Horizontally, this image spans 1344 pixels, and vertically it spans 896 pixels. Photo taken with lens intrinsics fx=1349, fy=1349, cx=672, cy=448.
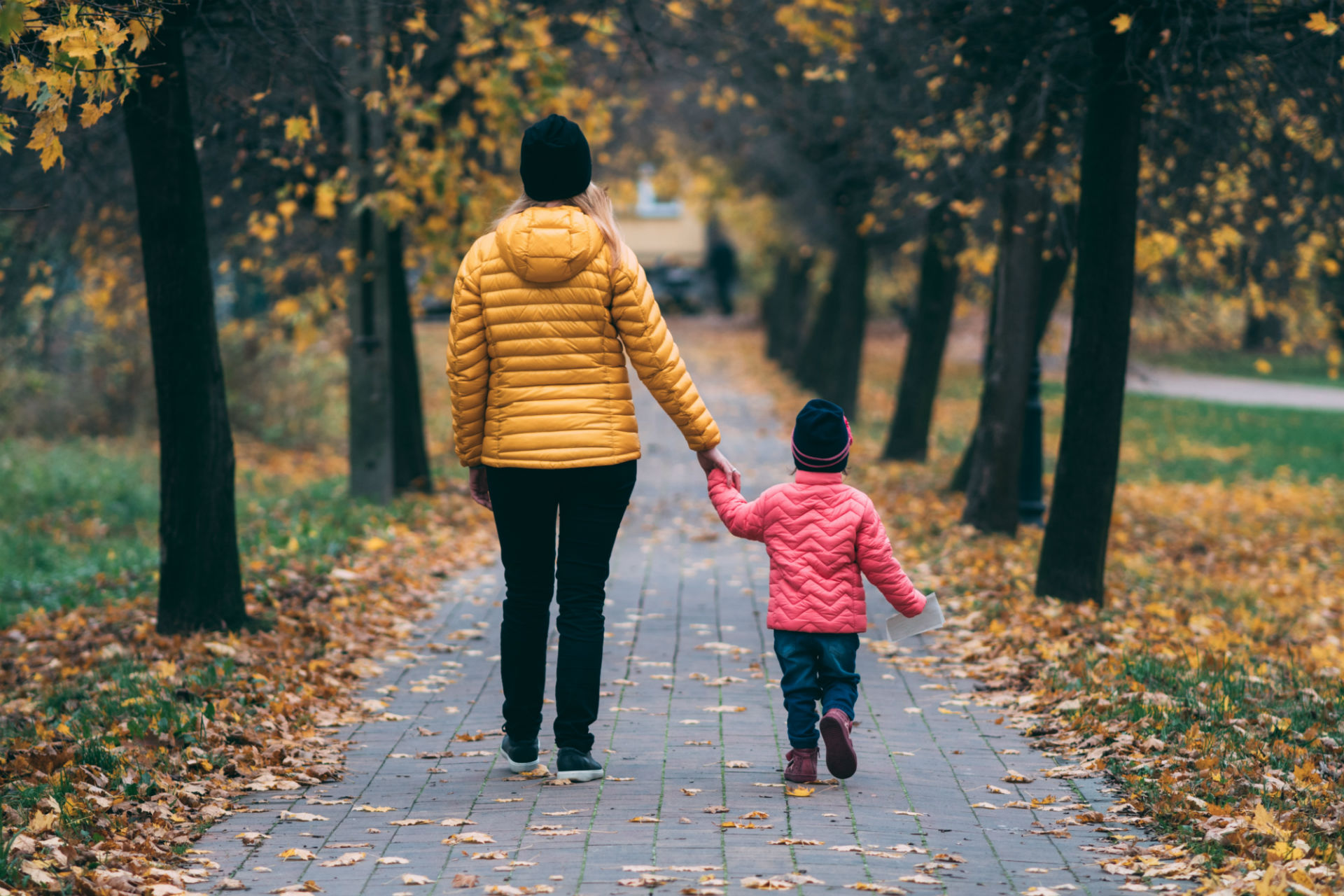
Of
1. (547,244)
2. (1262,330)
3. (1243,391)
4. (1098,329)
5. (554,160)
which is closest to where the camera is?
(547,244)

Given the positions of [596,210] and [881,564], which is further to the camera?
[881,564]

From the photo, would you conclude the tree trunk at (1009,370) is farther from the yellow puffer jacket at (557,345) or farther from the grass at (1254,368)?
the grass at (1254,368)

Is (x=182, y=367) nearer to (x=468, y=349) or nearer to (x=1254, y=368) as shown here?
(x=468, y=349)

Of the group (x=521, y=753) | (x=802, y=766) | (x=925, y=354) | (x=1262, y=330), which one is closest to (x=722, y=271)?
(x=1262, y=330)

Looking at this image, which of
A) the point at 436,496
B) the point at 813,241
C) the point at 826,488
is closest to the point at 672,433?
the point at 813,241

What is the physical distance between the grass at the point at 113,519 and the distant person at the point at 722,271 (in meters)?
36.9

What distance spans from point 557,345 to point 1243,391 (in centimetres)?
3172

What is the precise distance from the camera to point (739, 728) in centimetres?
554

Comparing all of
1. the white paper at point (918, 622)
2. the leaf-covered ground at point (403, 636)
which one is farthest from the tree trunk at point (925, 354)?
the white paper at point (918, 622)

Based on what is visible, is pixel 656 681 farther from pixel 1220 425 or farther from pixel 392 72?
pixel 1220 425

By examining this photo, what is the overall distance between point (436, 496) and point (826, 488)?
8477 mm

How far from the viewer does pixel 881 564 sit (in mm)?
4652

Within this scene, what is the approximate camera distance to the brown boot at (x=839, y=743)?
15.0ft

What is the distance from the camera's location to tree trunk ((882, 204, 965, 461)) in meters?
15.5
